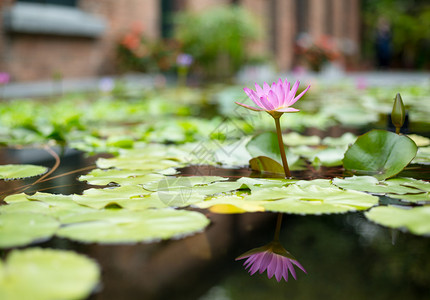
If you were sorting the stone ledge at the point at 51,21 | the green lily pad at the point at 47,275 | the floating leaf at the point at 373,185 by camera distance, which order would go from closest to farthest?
the green lily pad at the point at 47,275 → the floating leaf at the point at 373,185 → the stone ledge at the point at 51,21

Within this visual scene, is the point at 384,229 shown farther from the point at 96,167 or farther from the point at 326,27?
the point at 326,27

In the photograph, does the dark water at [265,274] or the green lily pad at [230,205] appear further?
the green lily pad at [230,205]

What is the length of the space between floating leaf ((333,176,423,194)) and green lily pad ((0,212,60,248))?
1.76ft

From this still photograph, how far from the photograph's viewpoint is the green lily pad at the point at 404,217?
637mm

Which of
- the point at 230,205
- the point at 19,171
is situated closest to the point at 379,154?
the point at 230,205

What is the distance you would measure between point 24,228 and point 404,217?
1.81 ft

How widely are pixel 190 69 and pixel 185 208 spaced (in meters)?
6.93

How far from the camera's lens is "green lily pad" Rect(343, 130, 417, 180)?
917 millimetres

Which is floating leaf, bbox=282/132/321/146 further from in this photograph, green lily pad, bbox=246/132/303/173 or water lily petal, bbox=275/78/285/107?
water lily petal, bbox=275/78/285/107

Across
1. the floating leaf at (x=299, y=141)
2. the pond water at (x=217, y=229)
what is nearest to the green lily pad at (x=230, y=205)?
the pond water at (x=217, y=229)

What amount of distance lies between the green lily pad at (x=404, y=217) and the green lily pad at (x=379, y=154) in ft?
0.70

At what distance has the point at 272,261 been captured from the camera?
557 millimetres

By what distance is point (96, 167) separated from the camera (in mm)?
1179

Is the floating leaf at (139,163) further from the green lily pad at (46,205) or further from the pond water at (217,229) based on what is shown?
the green lily pad at (46,205)
